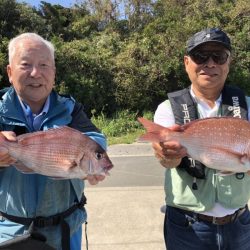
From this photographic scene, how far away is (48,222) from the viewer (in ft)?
8.72

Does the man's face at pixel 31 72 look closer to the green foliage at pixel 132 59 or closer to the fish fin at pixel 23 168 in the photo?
the fish fin at pixel 23 168

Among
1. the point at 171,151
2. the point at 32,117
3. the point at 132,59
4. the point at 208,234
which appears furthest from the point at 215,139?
the point at 132,59

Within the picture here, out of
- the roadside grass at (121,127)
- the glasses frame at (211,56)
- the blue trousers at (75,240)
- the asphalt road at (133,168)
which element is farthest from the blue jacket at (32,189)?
the roadside grass at (121,127)

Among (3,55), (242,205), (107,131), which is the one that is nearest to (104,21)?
(3,55)

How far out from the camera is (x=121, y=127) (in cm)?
1405

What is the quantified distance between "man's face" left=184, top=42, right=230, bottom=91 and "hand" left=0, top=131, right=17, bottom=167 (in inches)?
46.9

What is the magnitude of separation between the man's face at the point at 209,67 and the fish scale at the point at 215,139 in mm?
308

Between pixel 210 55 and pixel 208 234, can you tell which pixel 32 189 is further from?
pixel 210 55

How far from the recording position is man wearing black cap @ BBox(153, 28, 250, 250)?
9.20 ft

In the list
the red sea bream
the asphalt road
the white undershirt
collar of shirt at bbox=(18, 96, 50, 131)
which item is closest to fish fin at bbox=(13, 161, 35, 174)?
the red sea bream

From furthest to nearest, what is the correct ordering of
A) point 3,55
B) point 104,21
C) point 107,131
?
1. point 104,21
2. point 3,55
3. point 107,131

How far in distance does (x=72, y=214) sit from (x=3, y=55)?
13.5 meters

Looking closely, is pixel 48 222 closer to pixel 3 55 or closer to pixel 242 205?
pixel 242 205

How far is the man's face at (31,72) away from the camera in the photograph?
2664 mm
